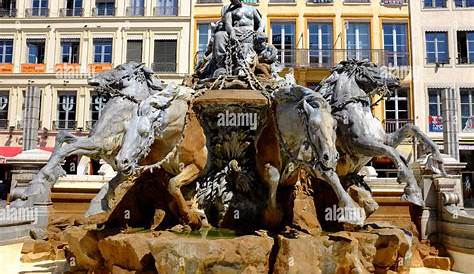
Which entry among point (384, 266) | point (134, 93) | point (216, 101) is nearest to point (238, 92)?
point (216, 101)

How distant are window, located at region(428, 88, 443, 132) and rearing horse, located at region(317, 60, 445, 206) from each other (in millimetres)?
20253

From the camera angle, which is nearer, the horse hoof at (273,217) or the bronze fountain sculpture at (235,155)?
the bronze fountain sculpture at (235,155)

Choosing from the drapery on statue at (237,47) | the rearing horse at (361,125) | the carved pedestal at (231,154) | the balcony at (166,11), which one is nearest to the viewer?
the rearing horse at (361,125)

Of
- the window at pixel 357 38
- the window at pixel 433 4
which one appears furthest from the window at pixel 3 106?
the window at pixel 433 4

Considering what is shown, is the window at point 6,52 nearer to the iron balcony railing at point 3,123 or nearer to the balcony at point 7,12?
the balcony at point 7,12

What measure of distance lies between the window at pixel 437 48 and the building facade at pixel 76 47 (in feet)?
49.4

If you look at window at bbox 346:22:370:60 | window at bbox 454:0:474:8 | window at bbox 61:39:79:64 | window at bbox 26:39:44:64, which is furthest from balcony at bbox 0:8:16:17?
window at bbox 454:0:474:8

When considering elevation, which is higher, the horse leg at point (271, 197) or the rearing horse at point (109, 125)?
the rearing horse at point (109, 125)

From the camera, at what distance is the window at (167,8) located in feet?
101

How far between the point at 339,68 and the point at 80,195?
20.6ft

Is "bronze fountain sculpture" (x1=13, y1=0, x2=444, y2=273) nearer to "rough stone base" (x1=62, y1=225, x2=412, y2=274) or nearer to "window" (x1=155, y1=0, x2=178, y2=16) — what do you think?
"rough stone base" (x1=62, y1=225, x2=412, y2=274)

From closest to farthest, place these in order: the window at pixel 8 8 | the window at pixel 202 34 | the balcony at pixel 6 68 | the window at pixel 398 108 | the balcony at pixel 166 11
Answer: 1. the window at pixel 398 108
2. the window at pixel 202 34
3. the balcony at pixel 6 68
4. the balcony at pixel 166 11
5. the window at pixel 8 8

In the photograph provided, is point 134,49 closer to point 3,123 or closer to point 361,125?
point 3,123

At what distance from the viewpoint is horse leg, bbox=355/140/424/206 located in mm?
7402
